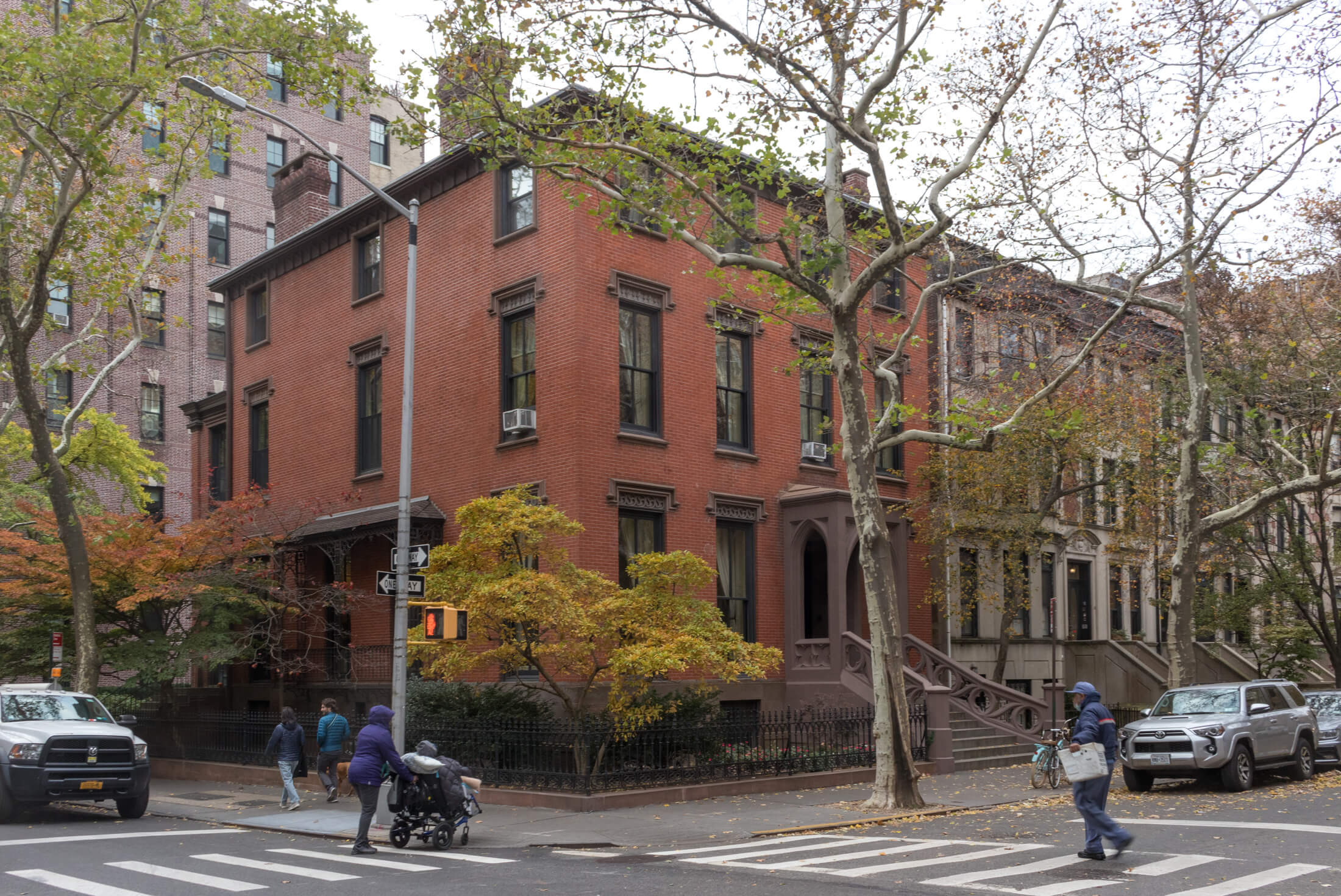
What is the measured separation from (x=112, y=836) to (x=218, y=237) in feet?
117

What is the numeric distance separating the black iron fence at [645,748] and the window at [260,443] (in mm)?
10346

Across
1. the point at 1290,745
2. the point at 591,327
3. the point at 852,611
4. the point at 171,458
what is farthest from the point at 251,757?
the point at 171,458

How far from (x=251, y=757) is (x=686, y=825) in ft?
36.5

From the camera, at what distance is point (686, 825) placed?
15594 millimetres

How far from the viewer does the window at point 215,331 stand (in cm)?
4584

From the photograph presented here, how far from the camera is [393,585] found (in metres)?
16.3

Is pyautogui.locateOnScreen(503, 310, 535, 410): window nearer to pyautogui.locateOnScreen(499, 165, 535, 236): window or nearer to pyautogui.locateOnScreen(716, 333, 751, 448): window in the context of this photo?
pyautogui.locateOnScreen(499, 165, 535, 236): window

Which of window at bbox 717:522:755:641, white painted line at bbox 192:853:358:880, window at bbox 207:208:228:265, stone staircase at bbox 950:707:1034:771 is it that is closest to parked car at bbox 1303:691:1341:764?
stone staircase at bbox 950:707:1034:771

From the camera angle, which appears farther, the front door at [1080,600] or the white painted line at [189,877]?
the front door at [1080,600]

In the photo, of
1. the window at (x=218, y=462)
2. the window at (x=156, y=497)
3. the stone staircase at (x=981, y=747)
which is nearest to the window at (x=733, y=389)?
the stone staircase at (x=981, y=747)

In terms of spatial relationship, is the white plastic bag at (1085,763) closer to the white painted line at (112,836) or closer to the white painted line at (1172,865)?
the white painted line at (1172,865)

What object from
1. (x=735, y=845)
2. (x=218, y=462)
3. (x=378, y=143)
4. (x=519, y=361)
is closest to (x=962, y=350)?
(x=519, y=361)

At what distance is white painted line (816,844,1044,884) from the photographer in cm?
1161

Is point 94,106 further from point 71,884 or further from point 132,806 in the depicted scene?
point 71,884
